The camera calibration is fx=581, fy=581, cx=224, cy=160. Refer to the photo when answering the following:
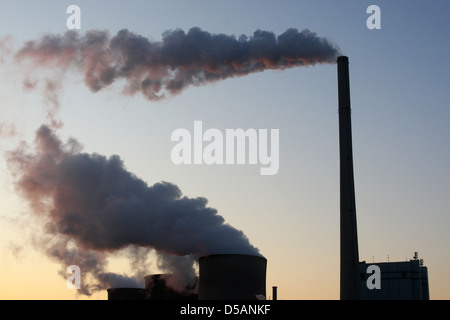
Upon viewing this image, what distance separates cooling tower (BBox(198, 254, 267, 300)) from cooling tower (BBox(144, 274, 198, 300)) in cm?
1101

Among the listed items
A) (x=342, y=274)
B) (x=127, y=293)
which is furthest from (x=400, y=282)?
(x=342, y=274)

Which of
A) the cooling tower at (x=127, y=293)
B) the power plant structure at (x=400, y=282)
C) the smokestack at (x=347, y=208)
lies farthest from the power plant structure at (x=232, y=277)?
the power plant structure at (x=400, y=282)

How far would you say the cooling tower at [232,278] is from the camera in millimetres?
51797

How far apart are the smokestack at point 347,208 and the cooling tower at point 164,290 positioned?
1040 inches

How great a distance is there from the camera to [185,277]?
213ft

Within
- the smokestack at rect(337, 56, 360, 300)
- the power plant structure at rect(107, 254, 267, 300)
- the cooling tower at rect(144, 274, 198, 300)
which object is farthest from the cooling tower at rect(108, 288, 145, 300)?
the smokestack at rect(337, 56, 360, 300)

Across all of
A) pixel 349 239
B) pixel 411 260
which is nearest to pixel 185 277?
pixel 349 239

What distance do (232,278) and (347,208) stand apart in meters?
14.3

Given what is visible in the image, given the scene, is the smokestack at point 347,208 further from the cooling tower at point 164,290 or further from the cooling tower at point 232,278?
the cooling tower at point 164,290

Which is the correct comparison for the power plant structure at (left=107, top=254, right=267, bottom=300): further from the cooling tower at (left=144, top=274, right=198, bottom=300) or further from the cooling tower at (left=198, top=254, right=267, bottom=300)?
the cooling tower at (left=144, top=274, right=198, bottom=300)

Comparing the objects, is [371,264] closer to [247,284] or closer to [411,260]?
[411,260]
